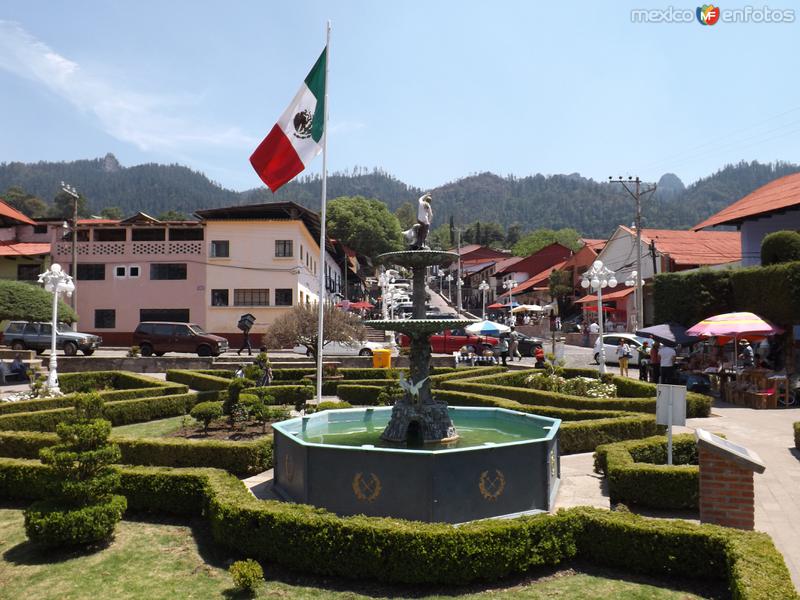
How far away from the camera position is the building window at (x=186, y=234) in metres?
41.6

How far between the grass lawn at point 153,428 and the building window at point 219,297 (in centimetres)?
2443

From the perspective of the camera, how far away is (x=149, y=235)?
42.2m

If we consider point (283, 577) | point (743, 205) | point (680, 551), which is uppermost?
point (743, 205)

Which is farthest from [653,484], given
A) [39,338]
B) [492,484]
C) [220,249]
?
[220,249]

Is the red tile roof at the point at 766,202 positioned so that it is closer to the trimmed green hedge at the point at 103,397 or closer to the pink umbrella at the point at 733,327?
the pink umbrella at the point at 733,327

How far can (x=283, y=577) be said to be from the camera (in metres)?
7.11

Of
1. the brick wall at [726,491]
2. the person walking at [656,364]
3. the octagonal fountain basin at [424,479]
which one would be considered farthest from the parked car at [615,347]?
the brick wall at [726,491]

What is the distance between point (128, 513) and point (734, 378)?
19.6 meters

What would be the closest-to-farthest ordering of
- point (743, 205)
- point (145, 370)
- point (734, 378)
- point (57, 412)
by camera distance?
point (57, 412), point (734, 378), point (145, 370), point (743, 205)

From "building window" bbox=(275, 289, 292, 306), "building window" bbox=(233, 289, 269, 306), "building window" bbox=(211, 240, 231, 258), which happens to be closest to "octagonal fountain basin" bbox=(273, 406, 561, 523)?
"building window" bbox=(275, 289, 292, 306)

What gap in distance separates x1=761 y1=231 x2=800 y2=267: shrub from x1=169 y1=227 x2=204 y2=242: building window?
110 feet

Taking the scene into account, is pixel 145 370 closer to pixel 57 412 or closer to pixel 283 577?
pixel 57 412

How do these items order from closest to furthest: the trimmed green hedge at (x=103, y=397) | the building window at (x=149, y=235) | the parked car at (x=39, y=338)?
the trimmed green hedge at (x=103, y=397)
the parked car at (x=39, y=338)
the building window at (x=149, y=235)

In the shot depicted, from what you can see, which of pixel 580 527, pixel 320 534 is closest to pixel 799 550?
pixel 580 527
